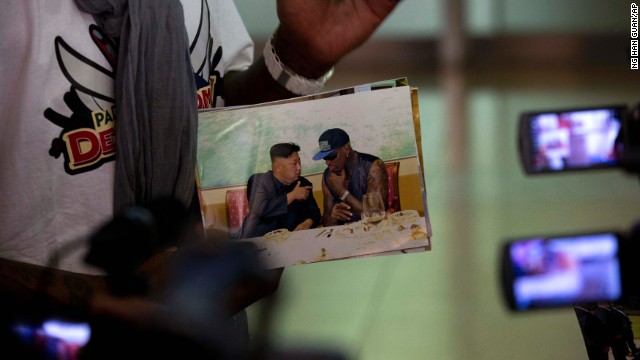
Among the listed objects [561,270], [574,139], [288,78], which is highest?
[288,78]

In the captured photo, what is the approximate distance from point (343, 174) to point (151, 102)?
235 millimetres

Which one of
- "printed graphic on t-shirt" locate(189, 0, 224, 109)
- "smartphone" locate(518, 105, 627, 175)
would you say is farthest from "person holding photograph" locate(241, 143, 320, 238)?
"smartphone" locate(518, 105, 627, 175)

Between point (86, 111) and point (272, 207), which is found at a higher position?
point (86, 111)

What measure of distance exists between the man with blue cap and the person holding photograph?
0.06ft

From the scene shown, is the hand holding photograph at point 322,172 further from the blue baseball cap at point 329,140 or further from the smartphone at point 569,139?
the smartphone at point 569,139

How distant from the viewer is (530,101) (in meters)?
3.25

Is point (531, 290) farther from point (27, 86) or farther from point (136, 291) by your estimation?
point (27, 86)

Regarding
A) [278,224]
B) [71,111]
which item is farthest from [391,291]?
[71,111]

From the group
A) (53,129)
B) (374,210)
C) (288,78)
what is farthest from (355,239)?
(53,129)

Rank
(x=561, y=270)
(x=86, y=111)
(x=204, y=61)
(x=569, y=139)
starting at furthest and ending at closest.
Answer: (x=204, y=61)
(x=86, y=111)
(x=569, y=139)
(x=561, y=270)

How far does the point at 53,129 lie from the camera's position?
92 centimetres

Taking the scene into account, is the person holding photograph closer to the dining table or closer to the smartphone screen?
the dining table

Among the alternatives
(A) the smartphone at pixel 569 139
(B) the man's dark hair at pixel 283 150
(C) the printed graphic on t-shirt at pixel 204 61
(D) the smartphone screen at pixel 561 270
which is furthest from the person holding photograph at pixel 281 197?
(D) the smartphone screen at pixel 561 270

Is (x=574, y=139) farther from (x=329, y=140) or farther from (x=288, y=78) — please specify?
(x=288, y=78)
